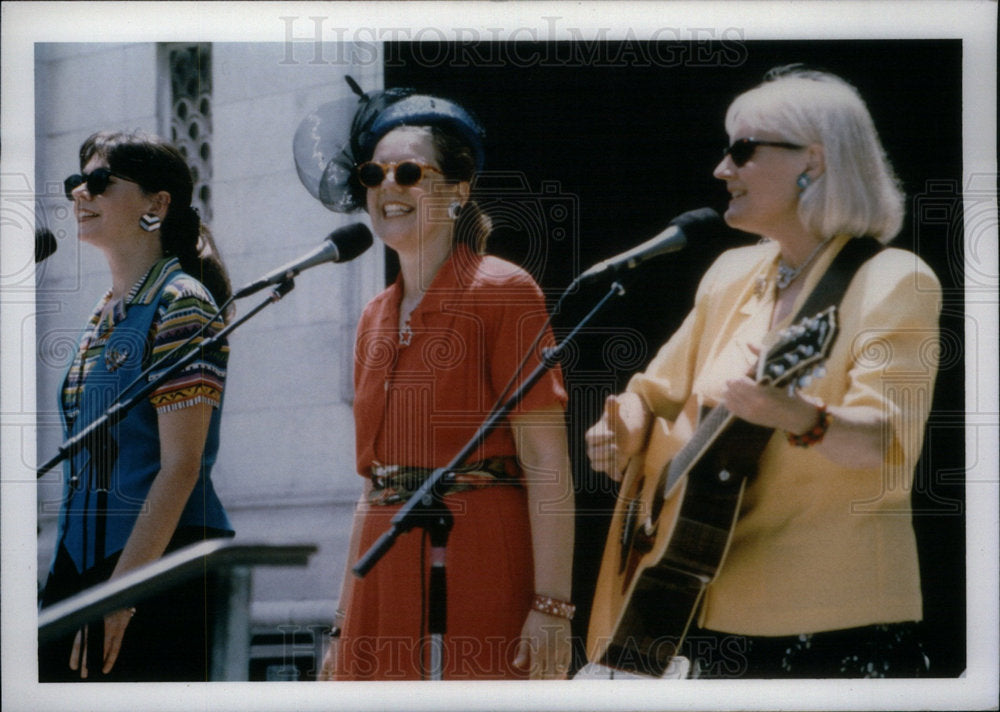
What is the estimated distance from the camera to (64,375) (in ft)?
16.9

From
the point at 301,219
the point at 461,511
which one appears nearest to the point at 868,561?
the point at 461,511

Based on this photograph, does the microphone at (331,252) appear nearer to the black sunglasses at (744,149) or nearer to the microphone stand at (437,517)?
the microphone stand at (437,517)

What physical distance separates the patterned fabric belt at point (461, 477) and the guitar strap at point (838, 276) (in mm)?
1172

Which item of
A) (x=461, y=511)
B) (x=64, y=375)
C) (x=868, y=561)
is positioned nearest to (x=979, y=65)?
(x=868, y=561)

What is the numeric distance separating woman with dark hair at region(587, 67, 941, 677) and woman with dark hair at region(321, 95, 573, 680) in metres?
0.33

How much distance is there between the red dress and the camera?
4867 millimetres

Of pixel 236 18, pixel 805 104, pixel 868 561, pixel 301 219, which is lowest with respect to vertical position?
pixel 868 561

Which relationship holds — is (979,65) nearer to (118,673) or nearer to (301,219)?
(301,219)

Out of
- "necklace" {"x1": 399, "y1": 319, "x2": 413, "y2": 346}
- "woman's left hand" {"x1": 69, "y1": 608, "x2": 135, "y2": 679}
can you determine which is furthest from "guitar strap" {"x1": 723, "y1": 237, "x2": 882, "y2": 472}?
"woman's left hand" {"x1": 69, "y1": 608, "x2": 135, "y2": 679}

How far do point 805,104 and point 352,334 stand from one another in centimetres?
192

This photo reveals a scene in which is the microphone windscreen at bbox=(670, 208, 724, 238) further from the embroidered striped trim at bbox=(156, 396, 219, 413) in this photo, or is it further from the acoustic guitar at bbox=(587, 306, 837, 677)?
the embroidered striped trim at bbox=(156, 396, 219, 413)

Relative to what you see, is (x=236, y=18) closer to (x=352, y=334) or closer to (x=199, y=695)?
(x=352, y=334)

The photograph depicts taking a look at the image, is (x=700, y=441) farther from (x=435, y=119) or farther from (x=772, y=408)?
(x=435, y=119)

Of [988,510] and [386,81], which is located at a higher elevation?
[386,81]
